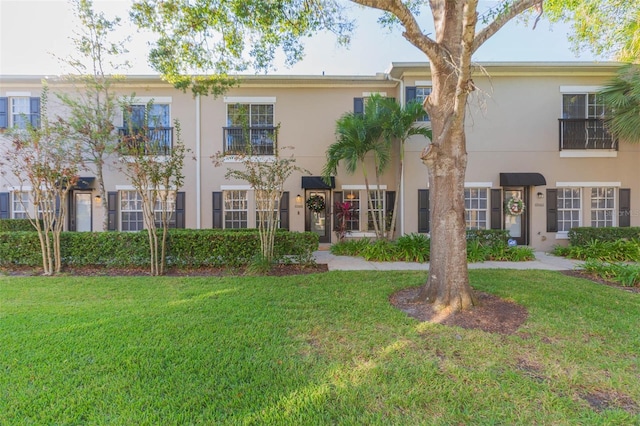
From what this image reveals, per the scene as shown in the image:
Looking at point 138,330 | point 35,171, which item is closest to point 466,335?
point 138,330

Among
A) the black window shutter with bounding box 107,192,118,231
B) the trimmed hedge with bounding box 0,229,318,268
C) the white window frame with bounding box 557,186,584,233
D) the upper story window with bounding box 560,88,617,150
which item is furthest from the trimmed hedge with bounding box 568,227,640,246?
the black window shutter with bounding box 107,192,118,231

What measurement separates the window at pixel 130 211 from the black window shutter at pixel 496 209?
13.4 metres

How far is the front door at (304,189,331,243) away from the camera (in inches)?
451

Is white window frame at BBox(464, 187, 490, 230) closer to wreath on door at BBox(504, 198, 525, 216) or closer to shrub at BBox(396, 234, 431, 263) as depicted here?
wreath on door at BBox(504, 198, 525, 216)

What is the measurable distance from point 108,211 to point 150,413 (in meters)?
11.0

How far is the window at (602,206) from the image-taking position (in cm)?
1097

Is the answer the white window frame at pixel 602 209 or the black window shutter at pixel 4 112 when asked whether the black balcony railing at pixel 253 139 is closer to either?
the black window shutter at pixel 4 112

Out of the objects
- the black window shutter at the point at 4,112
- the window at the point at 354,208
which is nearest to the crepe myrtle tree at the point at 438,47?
the window at the point at 354,208

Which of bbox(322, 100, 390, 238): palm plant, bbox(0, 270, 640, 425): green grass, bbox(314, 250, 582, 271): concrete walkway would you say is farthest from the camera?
bbox(322, 100, 390, 238): palm plant

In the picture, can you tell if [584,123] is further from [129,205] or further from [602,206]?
[129,205]

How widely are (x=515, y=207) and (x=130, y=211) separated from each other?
1445 cm

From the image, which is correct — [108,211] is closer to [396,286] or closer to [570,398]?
[396,286]

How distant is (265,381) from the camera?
107 inches

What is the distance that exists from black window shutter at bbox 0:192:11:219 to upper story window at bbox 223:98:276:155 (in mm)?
8409
